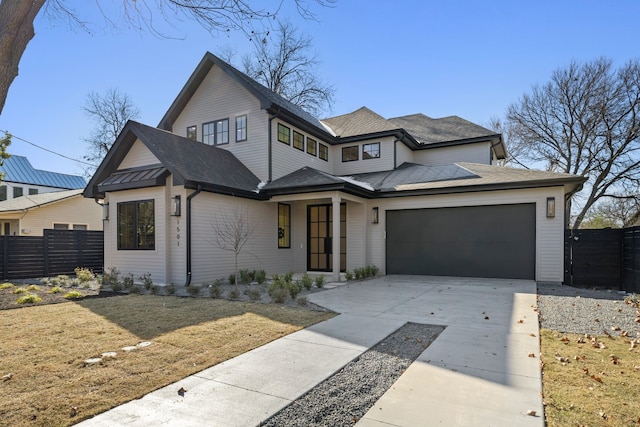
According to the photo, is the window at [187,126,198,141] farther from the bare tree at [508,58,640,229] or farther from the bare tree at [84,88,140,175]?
the bare tree at [508,58,640,229]

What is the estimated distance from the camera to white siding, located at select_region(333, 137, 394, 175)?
615 inches

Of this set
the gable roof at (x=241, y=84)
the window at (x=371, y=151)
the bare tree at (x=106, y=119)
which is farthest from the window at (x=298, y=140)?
the bare tree at (x=106, y=119)

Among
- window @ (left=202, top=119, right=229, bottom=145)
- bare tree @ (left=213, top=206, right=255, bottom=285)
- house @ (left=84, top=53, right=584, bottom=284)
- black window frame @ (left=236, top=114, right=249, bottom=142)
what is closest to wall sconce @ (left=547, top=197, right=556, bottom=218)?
house @ (left=84, top=53, right=584, bottom=284)

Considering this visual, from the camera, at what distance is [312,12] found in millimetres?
5633

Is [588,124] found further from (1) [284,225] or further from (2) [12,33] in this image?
(2) [12,33]

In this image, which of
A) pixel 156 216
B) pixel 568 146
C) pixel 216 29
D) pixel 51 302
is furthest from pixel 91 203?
pixel 568 146

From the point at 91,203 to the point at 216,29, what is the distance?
20.1 meters

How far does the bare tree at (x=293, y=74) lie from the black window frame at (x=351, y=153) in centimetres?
1082

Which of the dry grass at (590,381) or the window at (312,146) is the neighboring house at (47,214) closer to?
the window at (312,146)

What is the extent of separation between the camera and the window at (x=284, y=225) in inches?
542

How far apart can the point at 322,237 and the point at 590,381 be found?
1084 cm

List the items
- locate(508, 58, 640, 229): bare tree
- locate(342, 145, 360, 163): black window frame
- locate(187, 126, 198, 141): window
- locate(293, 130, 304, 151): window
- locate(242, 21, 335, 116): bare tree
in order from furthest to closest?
locate(242, 21, 335, 116): bare tree, locate(508, 58, 640, 229): bare tree, locate(342, 145, 360, 163): black window frame, locate(187, 126, 198, 141): window, locate(293, 130, 304, 151): window

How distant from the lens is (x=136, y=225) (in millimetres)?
11086

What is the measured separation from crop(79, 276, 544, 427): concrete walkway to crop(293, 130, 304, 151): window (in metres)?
9.16
